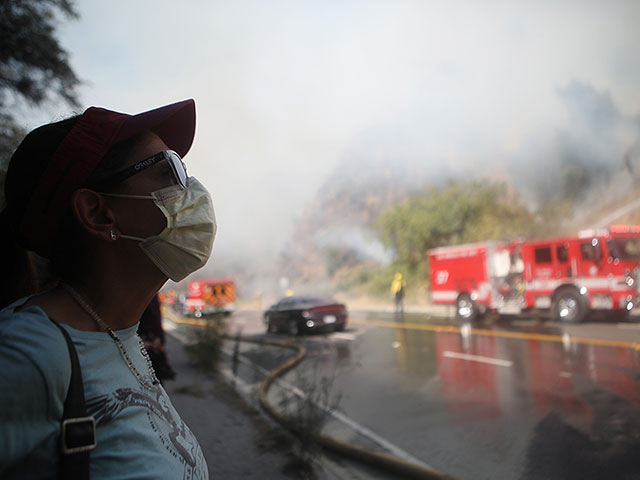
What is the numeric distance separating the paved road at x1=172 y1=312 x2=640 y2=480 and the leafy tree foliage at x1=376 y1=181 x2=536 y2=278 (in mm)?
15569

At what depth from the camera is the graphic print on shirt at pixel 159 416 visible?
1.01 metres

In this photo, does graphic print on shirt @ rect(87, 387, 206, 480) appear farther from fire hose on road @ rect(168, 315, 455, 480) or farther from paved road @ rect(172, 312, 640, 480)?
paved road @ rect(172, 312, 640, 480)

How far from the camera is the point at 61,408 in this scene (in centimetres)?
93

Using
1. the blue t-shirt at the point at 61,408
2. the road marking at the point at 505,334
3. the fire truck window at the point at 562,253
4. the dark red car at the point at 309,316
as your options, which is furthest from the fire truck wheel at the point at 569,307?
the blue t-shirt at the point at 61,408

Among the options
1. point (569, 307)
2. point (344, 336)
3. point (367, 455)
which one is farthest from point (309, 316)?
point (367, 455)

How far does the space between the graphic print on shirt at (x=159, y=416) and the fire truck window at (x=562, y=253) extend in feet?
48.3

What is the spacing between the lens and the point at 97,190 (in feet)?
3.96

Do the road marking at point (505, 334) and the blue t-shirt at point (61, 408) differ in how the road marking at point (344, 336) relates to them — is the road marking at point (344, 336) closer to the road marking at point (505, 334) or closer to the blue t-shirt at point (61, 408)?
the road marking at point (505, 334)

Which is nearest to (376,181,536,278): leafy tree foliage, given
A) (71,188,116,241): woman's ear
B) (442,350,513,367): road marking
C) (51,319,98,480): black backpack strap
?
(442,350,513,367): road marking

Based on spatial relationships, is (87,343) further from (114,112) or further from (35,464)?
(114,112)

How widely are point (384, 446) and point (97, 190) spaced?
4.46 meters

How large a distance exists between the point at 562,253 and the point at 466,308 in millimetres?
3746

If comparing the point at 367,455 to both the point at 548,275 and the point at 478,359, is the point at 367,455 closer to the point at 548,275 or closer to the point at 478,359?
the point at 478,359

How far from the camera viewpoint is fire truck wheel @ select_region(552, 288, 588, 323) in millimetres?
13322
